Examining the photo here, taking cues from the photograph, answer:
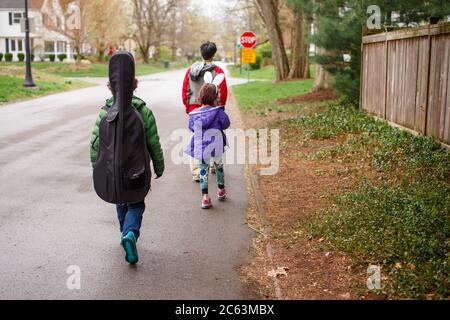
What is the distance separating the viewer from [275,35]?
93.8 ft

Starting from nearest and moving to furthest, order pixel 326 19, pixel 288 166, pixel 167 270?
pixel 167 270
pixel 288 166
pixel 326 19

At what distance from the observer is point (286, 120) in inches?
589

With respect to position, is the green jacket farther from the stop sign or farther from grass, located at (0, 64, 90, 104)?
the stop sign

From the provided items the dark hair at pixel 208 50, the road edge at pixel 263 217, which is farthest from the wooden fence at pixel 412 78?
the dark hair at pixel 208 50

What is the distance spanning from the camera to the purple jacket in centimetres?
735

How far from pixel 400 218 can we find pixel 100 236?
3058mm

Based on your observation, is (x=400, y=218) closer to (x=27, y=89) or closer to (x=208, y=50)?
(x=208, y=50)

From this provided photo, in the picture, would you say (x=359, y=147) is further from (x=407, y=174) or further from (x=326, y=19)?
(x=326, y=19)

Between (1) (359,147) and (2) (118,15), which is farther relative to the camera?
(2) (118,15)

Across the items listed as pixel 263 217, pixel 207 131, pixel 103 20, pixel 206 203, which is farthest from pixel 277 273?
pixel 103 20

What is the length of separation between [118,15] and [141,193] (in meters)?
48.6
